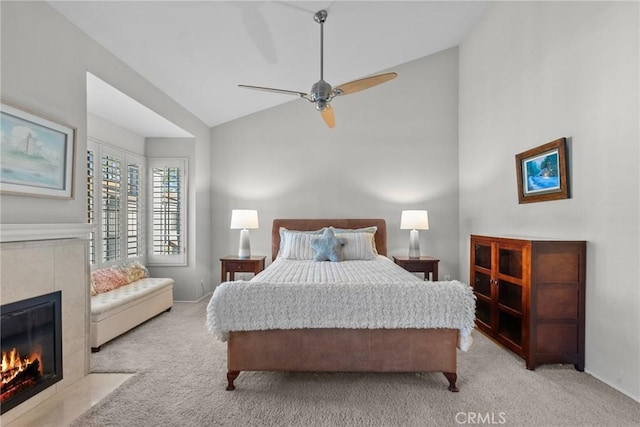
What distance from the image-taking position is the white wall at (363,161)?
493 centimetres


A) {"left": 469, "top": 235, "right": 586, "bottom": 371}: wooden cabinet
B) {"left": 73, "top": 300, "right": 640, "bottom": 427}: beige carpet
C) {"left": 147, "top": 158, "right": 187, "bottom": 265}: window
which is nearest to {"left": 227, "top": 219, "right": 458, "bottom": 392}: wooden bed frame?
{"left": 73, "top": 300, "right": 640, "bottom": 427}: beige carpet

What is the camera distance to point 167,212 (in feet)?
15.5

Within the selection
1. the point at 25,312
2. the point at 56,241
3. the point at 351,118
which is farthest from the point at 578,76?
the point at 25,312

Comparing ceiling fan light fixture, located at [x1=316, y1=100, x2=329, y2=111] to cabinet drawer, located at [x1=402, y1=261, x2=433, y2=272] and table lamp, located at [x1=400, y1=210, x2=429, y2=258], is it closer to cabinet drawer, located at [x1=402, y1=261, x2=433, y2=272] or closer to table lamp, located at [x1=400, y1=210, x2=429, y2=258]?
table lamp, located at [x1=400, y1=210, x2=429, y2=258]

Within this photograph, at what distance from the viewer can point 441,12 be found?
3.80 m

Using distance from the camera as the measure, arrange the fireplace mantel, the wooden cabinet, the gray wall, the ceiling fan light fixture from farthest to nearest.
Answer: the ceiling fan light fixture < the wooden cabinet < the gray wall < the fireplace mantel

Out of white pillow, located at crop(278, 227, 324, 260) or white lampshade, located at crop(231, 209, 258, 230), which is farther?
white lampshade, located at crop(231, 209, 258, 230)

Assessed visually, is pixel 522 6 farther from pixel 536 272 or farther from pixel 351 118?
pixel 536 272

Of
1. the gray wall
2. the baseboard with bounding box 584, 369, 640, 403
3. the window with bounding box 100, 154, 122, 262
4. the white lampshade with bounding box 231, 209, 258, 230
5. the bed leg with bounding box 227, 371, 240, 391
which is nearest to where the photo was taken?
the gray wall

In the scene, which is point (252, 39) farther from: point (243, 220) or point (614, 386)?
point (614, 386)

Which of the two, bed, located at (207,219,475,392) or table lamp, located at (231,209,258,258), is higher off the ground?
Answer: table lamp, located at (231,209,258,258)

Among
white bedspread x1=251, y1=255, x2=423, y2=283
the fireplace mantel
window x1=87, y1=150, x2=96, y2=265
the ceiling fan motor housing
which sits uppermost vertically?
the ceiling fan motor housing

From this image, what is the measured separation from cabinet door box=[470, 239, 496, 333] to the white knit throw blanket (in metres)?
1.28

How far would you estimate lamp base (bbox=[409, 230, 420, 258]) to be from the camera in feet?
14.9
